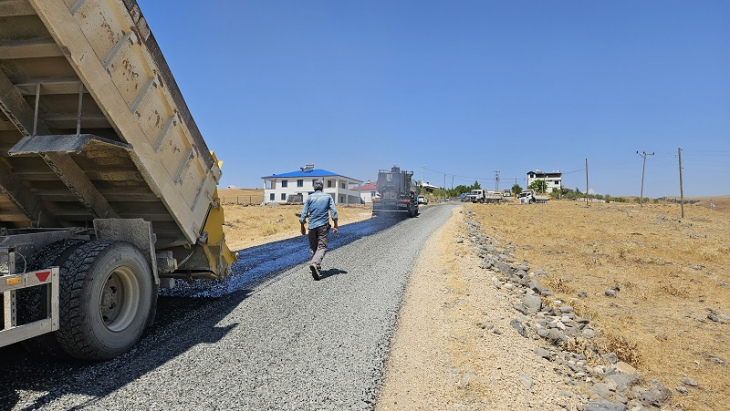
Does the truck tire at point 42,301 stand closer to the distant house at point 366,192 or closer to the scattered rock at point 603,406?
the scattered rock at point 603,406

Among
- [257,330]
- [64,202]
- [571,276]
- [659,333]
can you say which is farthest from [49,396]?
[571,276]

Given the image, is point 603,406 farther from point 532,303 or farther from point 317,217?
point 317,217

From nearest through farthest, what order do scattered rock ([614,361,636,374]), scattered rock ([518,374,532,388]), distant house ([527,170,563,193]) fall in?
scattered rock ([518,374,532,388]), scattered rock ([614,361,636,374]), distant house ([527,170,563,193])

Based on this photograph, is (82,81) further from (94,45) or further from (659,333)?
(659,333)

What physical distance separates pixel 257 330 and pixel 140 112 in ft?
8.71

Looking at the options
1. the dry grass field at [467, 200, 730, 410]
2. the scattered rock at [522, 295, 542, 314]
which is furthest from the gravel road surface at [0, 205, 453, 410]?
the dry grass field at [467, 200, 730, 410]

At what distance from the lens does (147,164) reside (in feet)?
13.7

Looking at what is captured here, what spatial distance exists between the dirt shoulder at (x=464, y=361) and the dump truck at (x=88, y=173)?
9.06 ft

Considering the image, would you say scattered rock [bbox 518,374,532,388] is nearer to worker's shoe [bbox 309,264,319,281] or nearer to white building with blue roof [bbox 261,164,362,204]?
worker's shoe [bbox 309,264,319,281]

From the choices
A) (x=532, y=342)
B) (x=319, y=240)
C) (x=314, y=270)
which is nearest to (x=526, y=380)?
→ (x=532, y=342)

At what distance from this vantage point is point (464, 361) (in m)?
4.18

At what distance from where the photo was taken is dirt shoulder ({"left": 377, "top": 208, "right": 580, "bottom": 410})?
3.49 meters

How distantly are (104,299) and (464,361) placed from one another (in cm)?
366

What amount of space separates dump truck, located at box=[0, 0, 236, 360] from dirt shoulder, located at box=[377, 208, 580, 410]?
2.76 metres
